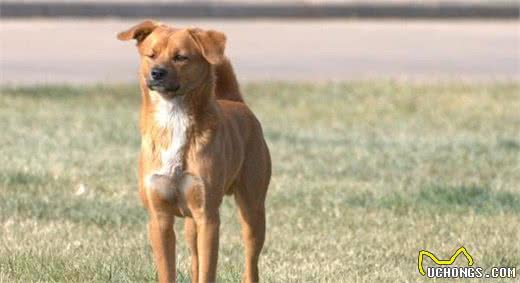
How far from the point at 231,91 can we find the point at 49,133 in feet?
20.5

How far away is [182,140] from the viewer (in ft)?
22.4

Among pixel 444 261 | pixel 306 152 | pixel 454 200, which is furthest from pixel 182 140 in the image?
pixel 306 152

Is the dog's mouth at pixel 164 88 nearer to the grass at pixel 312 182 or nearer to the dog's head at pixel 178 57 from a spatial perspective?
the dog's head at pixel 178 57

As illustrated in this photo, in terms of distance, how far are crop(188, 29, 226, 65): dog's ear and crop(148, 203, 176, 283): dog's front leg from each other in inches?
28.6

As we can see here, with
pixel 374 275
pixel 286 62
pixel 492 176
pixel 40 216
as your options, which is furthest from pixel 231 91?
pixel 286 62

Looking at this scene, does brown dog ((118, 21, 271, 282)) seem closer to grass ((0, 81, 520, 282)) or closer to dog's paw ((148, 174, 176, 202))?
dog's paw ((148, 174, 176, 202))

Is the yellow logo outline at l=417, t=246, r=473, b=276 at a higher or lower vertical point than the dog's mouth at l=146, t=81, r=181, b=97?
lower

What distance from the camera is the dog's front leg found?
6930 mm

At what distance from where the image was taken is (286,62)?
73.2 feet

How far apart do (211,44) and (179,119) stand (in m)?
0.36

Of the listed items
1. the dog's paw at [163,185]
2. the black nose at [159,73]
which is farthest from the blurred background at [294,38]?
the black nose at [159,73]

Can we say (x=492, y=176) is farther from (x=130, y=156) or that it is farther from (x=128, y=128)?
(x=128, y=128)

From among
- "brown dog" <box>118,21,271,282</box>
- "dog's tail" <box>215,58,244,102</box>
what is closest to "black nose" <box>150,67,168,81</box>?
"brown dog" <box>118,21,271,282</box>

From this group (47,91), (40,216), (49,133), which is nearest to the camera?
(40,216)
